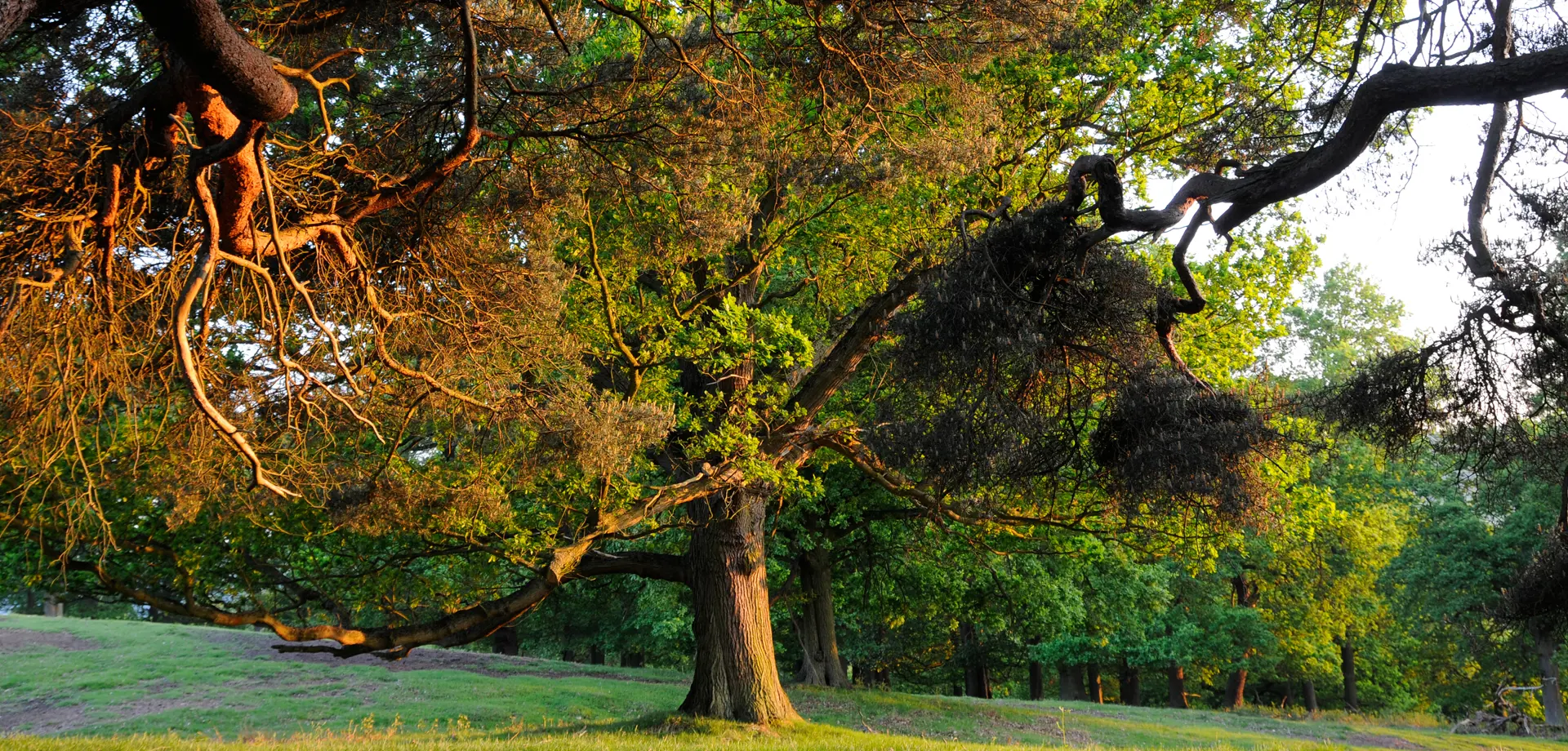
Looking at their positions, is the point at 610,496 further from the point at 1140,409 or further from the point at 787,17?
the point at 1140,409

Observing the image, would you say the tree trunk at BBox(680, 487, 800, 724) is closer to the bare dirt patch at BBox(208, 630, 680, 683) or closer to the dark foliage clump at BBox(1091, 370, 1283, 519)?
the dark foliage clump at BBox(1091, 370, 1283, 519)

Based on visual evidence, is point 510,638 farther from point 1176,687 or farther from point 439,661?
point 1176,687

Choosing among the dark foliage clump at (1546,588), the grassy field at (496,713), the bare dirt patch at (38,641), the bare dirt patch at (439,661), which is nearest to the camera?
the dark foliage clump at (1546,588)

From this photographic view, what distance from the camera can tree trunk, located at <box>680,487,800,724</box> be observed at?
14.3 meters

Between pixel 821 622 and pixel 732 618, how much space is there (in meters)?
8.85

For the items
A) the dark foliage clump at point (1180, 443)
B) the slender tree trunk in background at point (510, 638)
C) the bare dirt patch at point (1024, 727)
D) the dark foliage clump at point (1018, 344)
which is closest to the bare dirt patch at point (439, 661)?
the slender tree trunk in background at point (510, 638)

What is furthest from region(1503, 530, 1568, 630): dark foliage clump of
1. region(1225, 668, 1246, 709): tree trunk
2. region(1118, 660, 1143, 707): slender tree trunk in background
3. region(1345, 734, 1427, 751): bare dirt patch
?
region(1225, 668, 1246, 709): tree trunk

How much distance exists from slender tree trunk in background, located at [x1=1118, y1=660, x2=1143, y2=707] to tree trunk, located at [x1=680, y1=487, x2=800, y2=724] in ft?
84.1

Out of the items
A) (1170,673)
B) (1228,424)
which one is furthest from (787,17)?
(1170,673)

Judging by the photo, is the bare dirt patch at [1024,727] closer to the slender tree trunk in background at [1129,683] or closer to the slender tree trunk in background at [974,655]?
the slender tree trunk in background at [974,655]

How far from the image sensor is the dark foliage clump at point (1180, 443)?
6105 millimetres

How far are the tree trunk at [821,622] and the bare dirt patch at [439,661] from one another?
4531 mm

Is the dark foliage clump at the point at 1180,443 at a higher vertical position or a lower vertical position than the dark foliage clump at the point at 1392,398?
lower

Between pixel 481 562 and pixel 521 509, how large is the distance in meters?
1.46
